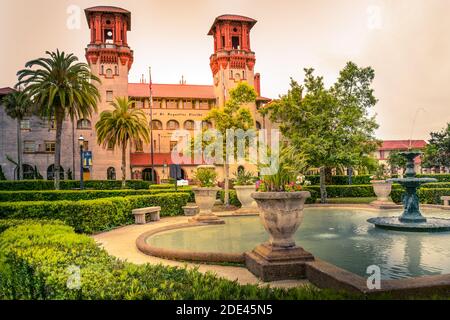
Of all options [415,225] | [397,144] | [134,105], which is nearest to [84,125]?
[134,105]

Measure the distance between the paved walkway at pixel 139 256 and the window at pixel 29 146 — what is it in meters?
42.1

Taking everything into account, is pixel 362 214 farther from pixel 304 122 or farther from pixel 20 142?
pixel 20 142

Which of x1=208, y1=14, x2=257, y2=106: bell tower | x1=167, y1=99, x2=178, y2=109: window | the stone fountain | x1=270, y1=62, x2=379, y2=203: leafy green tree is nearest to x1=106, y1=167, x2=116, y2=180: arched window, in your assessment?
x1=167, y1=99, x2=178, y2=109: window

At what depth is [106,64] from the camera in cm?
5231

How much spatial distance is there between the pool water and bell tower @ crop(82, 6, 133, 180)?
39.4m

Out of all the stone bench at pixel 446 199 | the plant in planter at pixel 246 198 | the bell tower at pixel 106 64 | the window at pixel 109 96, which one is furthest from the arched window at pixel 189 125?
the stone bench at pixel 446 199

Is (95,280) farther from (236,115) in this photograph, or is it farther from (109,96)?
(109,96)

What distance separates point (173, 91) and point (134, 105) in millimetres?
7190

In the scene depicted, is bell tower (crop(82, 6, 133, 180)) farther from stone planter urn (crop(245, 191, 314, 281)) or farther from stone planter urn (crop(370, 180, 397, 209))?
stone planter urn (crop(245, 191, 314, 281))

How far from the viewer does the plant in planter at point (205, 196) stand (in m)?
15.2

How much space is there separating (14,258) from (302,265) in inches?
203

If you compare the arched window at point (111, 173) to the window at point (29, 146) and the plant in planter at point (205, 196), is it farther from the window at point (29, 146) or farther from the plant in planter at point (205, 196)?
the plant in planter at point (205, 196)

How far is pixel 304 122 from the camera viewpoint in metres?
26.9
